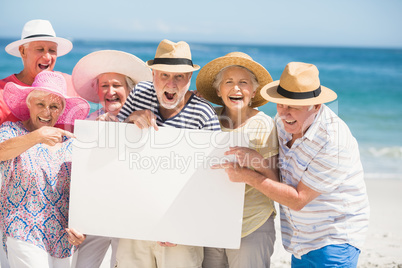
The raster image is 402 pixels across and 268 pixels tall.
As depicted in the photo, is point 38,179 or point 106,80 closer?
point 38,179

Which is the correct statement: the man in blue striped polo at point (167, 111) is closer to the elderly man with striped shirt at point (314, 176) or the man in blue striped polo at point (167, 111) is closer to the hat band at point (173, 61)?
the hat band at point (173, 61)

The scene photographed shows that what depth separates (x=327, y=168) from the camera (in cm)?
260

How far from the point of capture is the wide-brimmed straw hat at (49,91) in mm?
2910

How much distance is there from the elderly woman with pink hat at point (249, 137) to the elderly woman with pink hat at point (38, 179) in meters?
1.08

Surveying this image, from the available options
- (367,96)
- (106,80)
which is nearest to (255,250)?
(106,80)

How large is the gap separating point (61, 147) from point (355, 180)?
194 centimetres

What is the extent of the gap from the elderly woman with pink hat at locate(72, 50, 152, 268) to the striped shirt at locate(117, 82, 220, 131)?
332 millimetres

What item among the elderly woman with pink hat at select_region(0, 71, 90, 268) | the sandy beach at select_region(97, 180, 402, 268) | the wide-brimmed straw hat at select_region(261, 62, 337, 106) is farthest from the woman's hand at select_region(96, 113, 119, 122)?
the sandy beach at select_region(97, 180, 402, 268)

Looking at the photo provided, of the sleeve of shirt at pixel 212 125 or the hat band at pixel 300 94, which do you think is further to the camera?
the sleeve of shirt at pixel 212 125

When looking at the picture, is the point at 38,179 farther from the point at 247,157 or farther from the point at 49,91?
the point at 247,157

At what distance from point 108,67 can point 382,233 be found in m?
4.15

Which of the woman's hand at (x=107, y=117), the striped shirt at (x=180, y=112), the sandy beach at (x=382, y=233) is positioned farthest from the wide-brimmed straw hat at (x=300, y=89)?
the sandy beach at (x=382, y=233)

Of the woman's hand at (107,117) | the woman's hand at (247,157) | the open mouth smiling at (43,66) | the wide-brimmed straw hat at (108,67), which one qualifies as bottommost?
the woman's hand at (247,157)

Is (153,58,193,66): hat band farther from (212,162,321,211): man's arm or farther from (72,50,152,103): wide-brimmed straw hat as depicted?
(212,162,321,211): man's arm
